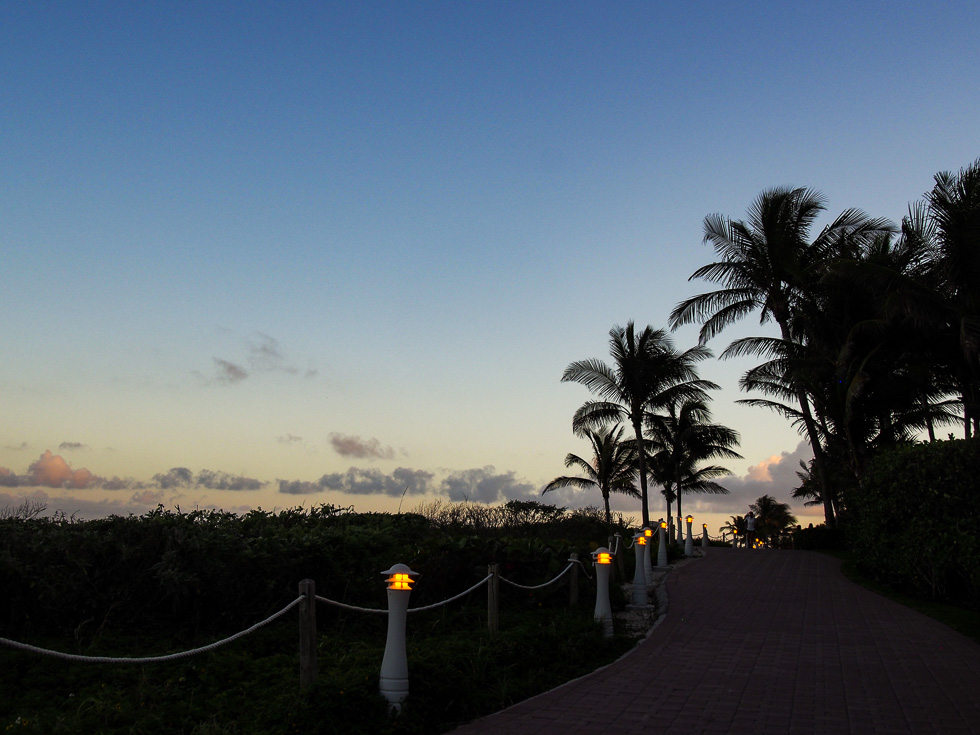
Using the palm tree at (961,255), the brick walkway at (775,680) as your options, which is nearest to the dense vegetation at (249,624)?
the brick walkway at (775,680)

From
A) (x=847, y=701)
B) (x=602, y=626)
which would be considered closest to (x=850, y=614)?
(x=602, y=626)

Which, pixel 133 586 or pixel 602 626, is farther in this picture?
pixel 602 626

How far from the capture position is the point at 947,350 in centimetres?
2278

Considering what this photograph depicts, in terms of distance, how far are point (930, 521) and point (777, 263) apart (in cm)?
1608

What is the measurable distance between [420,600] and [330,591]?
4.34 ft

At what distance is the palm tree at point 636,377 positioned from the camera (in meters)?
35.4

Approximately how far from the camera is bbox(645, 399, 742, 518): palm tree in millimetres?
39031

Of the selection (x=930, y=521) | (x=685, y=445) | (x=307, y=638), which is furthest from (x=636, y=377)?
(x=307, y=638)

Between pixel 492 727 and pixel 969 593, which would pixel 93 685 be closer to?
pixel 492 727

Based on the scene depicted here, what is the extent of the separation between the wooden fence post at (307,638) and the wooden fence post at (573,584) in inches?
233

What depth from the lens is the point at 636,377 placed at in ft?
115

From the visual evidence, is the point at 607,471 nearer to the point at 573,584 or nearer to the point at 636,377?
the point at 636,377

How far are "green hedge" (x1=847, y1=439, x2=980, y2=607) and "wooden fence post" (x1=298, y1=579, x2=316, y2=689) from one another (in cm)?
1150

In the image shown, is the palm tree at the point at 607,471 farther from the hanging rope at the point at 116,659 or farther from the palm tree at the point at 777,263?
the hanging rope at the point at 116,659
